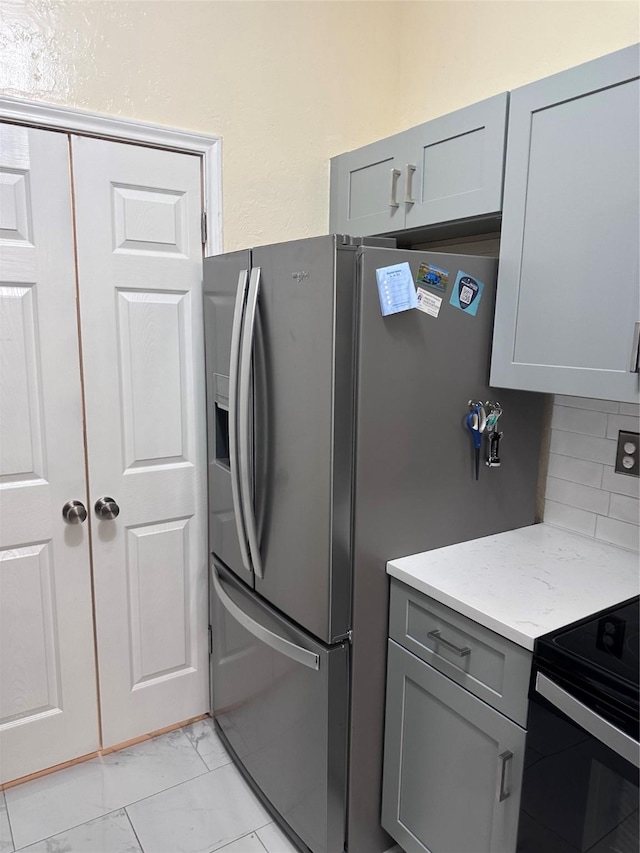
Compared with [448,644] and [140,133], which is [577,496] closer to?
[448,644]

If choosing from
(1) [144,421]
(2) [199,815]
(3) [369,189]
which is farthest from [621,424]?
(2) [199,815]

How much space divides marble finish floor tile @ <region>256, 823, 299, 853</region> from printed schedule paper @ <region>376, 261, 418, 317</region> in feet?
5.15

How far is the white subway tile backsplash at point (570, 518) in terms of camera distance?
178cm

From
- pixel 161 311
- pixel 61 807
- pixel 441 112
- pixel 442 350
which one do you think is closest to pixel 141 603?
pixel 61 807

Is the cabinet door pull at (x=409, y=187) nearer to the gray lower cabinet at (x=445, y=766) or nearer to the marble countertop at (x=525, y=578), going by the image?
the marble countertop at (x=525, y=578)

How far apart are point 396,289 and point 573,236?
17.4 inches

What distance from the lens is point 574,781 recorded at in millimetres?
1167

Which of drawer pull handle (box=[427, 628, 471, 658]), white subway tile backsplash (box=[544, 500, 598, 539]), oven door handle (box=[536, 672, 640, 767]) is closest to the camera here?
oven door handle (box=[536, 672, 640, 767])

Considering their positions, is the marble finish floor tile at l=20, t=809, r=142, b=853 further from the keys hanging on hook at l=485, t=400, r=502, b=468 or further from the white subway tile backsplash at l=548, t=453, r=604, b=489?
the white subway tile backsplash at l=548, t=453, r=604, b=489

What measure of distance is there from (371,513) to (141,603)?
1.03 metres

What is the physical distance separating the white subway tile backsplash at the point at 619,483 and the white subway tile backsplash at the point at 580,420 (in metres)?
0.11

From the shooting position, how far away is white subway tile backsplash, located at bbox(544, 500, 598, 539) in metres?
1.78

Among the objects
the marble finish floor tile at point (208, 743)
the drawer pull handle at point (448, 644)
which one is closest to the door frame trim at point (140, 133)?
the drawer pull handle at point (448, 644)

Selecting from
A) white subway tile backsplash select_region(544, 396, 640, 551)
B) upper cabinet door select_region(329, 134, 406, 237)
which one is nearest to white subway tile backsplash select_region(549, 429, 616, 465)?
white subway tile backsplash select_region(544, 396, 640, 551)
